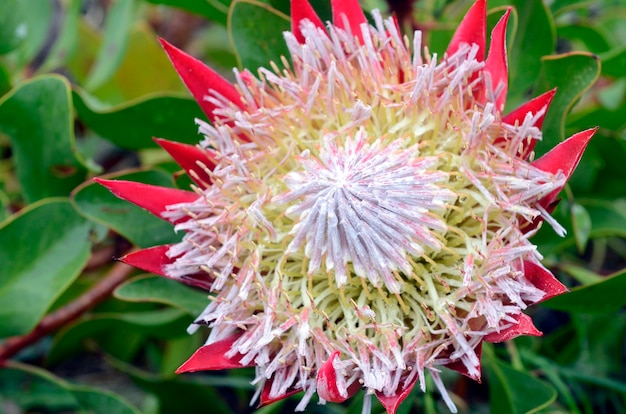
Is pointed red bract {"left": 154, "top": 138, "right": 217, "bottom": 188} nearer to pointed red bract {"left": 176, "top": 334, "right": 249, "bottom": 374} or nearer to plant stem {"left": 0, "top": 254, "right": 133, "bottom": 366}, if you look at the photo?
pointed red bract {"left": 176, "top": 334, "right": 249, "bottom": 374}

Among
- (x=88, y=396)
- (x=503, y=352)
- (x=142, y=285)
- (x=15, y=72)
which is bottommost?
(x=503, y=352)

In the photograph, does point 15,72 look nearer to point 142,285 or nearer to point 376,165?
point 142,285

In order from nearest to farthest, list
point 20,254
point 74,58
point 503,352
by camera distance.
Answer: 1. point 20,254
2. point 503,352
3. point 74,58

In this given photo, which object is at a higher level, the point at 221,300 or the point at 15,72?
the point at 15,72

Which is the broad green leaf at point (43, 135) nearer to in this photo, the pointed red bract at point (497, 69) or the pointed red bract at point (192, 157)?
the pointed red bract at point (192, 157)

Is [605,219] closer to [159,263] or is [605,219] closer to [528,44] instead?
[528,44]

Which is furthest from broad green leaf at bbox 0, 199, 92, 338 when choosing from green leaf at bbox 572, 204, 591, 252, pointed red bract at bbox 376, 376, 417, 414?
green leaf at bbox 572, 204, 591, 252

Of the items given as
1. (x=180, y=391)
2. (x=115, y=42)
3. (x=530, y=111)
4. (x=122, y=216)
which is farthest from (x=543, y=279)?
(x=115, y=42)

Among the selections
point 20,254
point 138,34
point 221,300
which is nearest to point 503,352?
point 221,300
